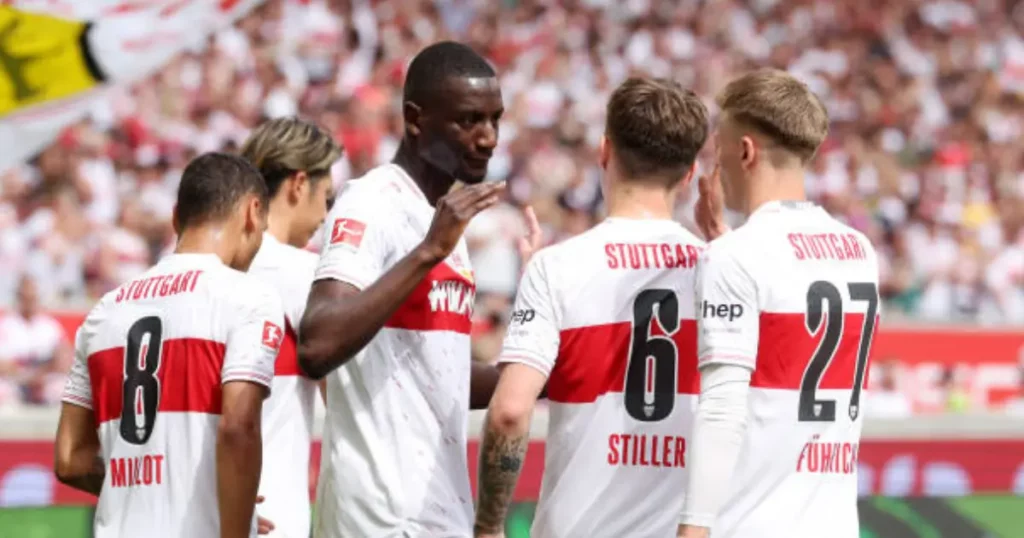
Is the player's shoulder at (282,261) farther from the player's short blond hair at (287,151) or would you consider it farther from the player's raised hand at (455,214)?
the player's raised hand at (455,214)

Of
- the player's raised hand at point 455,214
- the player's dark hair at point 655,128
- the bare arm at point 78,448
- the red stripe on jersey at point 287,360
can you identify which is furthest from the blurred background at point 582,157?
the player's dark hair at point 655,128

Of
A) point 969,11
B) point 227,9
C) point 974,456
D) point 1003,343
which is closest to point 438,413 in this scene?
point 227,9

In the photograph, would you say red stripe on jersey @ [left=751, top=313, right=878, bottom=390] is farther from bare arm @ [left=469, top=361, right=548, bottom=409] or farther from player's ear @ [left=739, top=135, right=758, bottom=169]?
bare arm @ [left=469, top=361, right=548, bottom=409]

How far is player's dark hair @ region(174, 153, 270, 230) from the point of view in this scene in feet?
16.7

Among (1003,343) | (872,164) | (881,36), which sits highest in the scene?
(881,36)

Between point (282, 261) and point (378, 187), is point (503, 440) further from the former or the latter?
point (282, 261)

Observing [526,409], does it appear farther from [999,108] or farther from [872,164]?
[999,108]

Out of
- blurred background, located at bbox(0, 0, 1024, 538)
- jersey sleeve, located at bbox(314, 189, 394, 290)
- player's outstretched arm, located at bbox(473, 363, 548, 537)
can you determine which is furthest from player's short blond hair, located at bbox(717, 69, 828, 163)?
blurred background, located at bbox(0, 0, 1024, 538)

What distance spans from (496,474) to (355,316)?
0.58 meters

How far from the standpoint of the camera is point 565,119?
19.3 metres

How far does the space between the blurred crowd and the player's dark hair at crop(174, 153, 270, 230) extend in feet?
28.1

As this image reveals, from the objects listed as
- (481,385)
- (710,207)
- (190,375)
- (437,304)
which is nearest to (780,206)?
(710,207)

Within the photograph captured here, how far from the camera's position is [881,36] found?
2344cm

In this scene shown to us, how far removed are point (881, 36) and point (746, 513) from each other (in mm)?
19680
